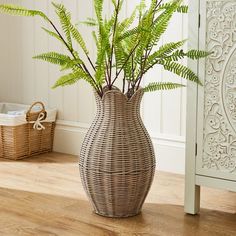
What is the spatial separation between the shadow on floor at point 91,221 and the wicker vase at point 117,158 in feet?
0.26

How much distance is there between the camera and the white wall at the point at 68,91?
3006 mm

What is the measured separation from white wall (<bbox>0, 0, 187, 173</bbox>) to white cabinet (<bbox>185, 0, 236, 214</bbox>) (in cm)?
69

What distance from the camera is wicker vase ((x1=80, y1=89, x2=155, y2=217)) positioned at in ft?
7.26

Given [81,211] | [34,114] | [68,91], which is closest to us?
[81,211]

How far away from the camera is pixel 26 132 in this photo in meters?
3.34

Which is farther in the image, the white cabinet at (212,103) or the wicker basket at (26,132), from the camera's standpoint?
the wicker basket at (26,132)

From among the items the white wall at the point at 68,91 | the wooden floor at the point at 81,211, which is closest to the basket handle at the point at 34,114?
the white wall at the point at 68,91

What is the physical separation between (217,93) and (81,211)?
73 centimetres

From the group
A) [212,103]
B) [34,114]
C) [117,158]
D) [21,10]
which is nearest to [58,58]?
[21,10]

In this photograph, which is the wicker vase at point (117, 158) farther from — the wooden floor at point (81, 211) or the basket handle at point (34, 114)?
the basket handle at point (34, 114)

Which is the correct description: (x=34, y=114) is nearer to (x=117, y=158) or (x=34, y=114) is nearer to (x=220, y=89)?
Answer: (x=117, y=158)

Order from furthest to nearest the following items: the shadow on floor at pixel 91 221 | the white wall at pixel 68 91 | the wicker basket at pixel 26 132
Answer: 1. the wicker basket at pixel 26 132
2. the white wall at pixel 68 91
3. the shadow on floor at pixel 91 221

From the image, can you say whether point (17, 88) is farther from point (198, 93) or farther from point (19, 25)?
point (198, 93)

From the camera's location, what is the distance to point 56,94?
3551mm
